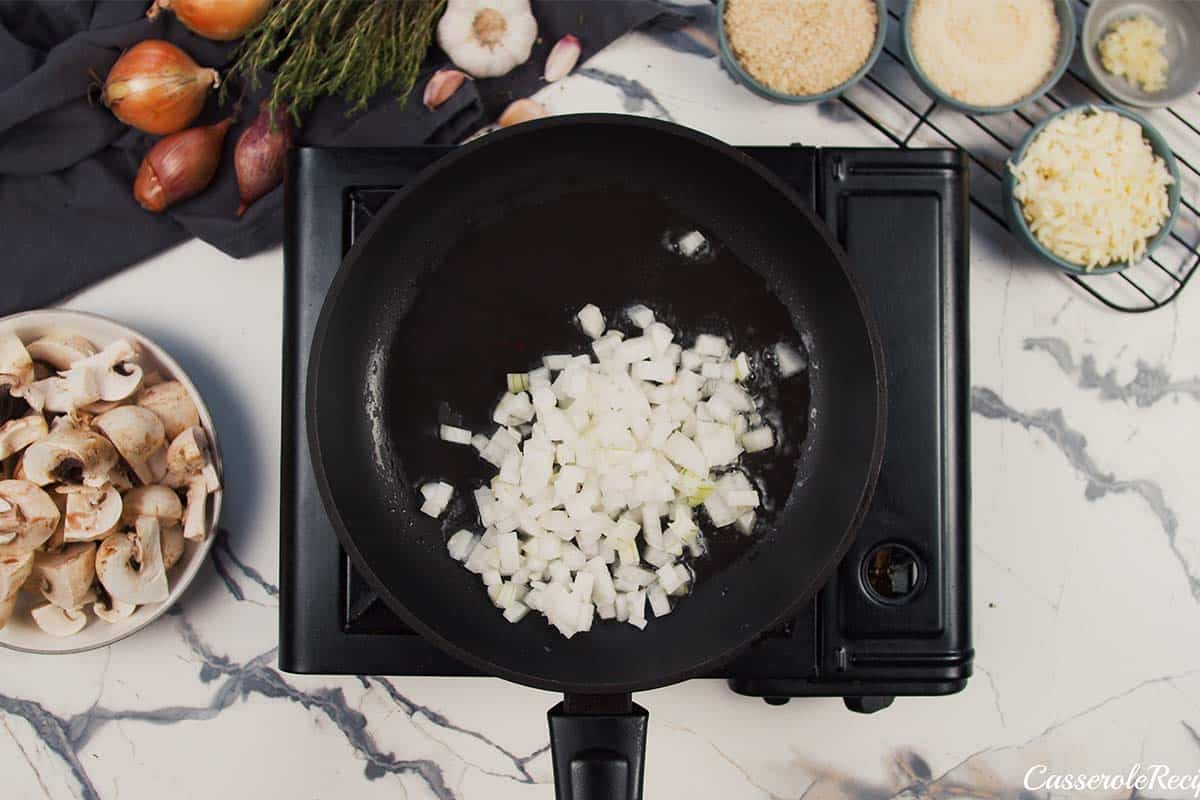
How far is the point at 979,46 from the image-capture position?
1192mm

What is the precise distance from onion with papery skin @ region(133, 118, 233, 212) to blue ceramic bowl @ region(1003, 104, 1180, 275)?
3.14ft

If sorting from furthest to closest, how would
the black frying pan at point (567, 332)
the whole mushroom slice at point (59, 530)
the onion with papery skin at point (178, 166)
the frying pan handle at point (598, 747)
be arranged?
the onion with papery skin at point (178, 166) → the whole mushroom slice at point (59, 530) → the black frying pan at point (567, 332) → the frying pan handle at point (598, 747)

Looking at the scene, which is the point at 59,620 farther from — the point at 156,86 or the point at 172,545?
the point at 156,86

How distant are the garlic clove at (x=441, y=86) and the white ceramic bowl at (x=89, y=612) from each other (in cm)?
44

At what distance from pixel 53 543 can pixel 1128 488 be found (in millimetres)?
1289

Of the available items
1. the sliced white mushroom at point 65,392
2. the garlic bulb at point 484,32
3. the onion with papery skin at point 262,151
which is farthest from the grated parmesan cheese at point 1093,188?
the sliced white mushroom at point 65,392

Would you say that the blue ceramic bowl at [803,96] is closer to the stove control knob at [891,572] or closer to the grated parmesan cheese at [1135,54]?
the grated parmesan cheese at [1135,54]

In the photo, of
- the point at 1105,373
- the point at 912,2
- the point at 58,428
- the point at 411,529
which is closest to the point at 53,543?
the point at 58,428

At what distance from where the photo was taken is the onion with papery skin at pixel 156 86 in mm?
1191

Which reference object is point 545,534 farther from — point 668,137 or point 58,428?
point 58,428

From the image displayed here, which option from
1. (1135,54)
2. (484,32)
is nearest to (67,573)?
(484,32)

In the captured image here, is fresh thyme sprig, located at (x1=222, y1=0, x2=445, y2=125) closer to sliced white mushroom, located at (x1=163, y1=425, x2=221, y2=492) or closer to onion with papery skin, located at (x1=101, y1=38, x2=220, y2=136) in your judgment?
onion with papery skin, located at (x1=101, y1=38, x2=220, y2=136)

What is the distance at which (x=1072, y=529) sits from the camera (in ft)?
4.17

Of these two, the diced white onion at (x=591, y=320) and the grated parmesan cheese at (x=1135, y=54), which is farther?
the grated parmesan cheese at (x=1135, y=54)
